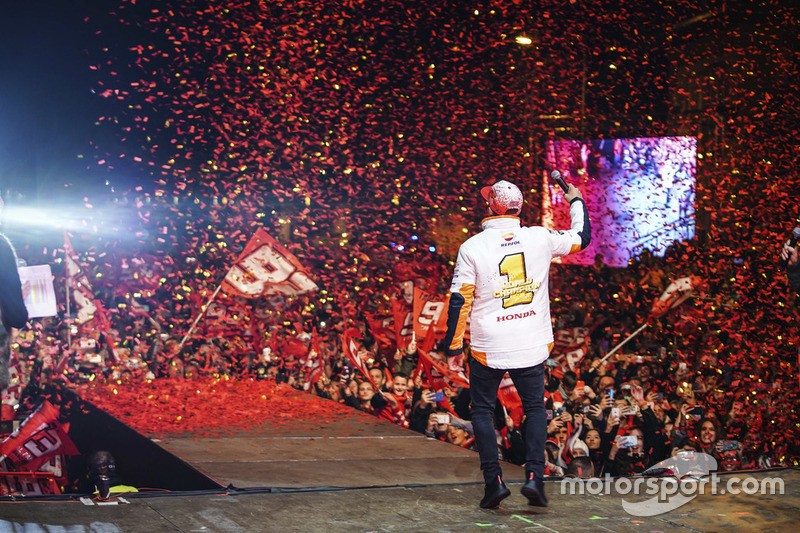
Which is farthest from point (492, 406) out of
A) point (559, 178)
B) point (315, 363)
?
point (315, 363)

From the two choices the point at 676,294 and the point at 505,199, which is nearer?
the point at 505,199

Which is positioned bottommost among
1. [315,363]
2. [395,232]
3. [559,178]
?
[315,363]

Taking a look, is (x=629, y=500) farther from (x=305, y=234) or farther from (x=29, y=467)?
(x=305, y=234)

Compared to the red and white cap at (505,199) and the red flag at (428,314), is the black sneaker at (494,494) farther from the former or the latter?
the red flag at (428,314)

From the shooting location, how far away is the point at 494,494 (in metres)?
3.92

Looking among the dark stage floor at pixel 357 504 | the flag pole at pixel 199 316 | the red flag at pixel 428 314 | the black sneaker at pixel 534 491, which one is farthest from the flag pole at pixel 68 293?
the black sneaker at pixel 534 491

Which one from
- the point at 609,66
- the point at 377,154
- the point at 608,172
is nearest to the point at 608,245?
the point at 608,172

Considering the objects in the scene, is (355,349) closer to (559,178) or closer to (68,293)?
(68,293)

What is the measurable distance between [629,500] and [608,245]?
731 centimetres

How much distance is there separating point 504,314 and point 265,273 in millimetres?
4873

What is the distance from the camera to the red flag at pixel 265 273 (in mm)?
8469

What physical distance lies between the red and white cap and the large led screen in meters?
6.45

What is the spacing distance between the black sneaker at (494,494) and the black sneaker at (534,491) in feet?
0.30

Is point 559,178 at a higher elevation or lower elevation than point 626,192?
lower
